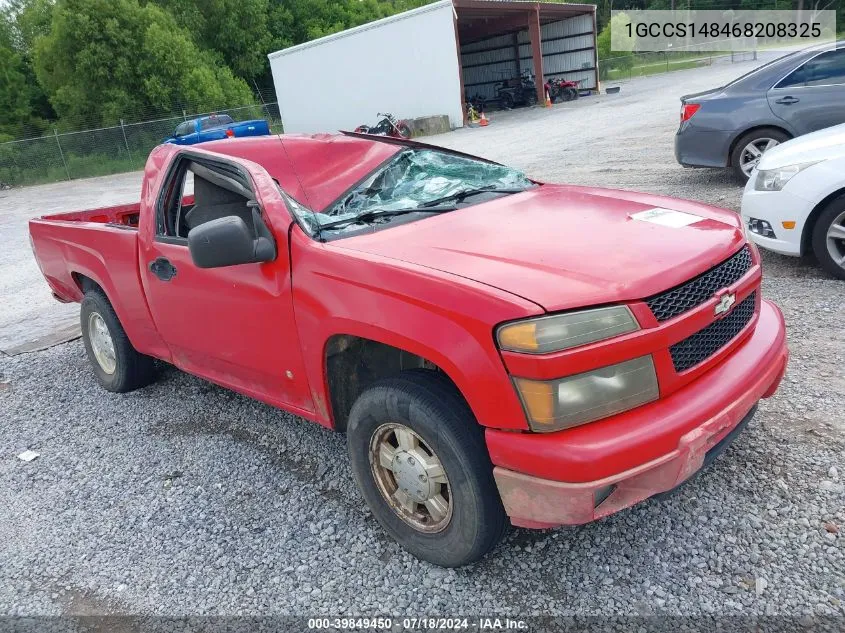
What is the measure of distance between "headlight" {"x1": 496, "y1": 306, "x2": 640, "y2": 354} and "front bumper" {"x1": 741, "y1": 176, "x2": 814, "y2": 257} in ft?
11.6

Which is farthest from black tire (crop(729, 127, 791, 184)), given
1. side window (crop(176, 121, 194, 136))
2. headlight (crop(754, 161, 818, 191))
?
side window (crop(176, 121, 194, 136))

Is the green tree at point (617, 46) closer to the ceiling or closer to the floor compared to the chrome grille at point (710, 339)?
closer to the ceiling

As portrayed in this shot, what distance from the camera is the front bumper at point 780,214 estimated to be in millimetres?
4977

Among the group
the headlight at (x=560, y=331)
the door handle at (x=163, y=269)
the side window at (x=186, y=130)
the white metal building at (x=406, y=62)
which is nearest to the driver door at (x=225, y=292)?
the door handle at (x=163, y=269)

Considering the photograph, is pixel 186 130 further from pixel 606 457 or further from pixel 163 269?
pixel 606 457

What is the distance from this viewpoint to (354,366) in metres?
3.02

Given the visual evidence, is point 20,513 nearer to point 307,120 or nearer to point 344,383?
point 344,383

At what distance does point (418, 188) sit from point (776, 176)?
314 centimetres

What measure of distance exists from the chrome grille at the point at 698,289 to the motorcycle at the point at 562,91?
2990cm

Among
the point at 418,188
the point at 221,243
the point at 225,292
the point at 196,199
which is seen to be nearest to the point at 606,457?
the point at 221,243

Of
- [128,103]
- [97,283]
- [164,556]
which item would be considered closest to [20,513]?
[164,556]

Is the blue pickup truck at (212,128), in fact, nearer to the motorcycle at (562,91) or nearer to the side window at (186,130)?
the side window at (186,130)

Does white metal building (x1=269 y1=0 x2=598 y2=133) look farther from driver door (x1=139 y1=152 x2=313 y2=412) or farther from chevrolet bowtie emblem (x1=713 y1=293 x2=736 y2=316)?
chevrolet bowtie emblem (x1=713 y1=293 x2=736 y2=316)

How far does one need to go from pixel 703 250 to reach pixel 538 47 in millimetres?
29156
